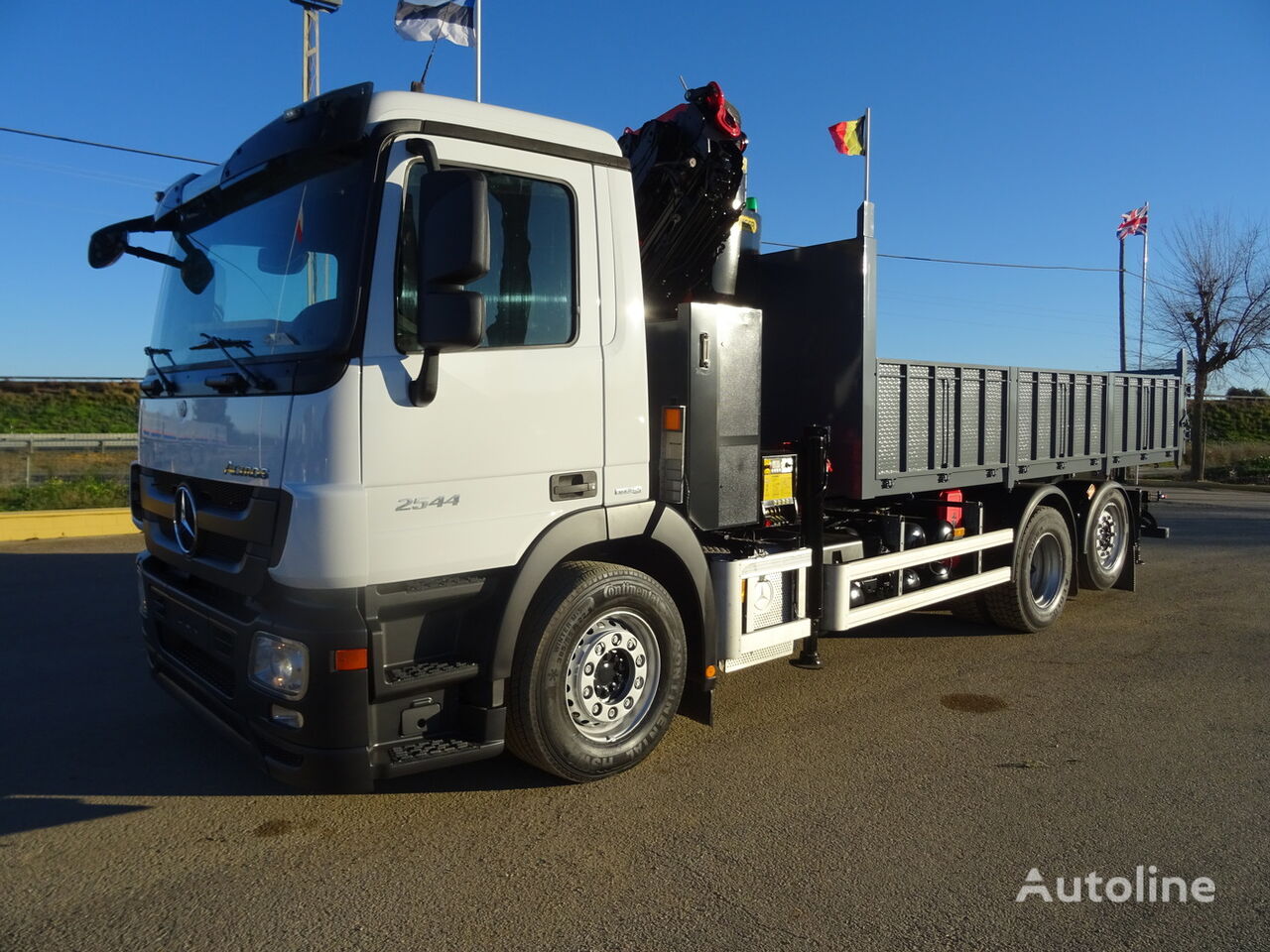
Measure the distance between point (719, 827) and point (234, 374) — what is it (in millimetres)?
2622

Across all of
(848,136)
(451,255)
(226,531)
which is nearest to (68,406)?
(848,136)

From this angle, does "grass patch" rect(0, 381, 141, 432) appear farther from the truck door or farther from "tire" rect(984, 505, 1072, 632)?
the truck door

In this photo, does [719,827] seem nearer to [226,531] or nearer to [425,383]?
[425,383]

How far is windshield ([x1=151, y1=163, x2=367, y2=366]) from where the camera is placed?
338cm

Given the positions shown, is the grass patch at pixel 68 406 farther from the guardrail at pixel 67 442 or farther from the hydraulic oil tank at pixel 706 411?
the hydraulic oil tank at pixel 706 411

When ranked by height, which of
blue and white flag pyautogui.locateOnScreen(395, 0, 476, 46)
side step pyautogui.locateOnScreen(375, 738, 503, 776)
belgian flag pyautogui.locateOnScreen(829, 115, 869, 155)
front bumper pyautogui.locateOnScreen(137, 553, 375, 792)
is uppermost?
blue and white flag pyautogui.locateOnScreen(395, 0, 476, 46)

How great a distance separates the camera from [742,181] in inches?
204

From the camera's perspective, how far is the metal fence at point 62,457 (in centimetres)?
1410

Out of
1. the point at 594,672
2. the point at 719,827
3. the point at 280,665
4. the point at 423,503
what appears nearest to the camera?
the point at 280,665

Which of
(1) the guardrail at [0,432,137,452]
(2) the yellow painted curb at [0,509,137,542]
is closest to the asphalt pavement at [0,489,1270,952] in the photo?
(2) the yellow painted curb at [0,509,137,542]

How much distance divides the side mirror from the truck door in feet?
0.56

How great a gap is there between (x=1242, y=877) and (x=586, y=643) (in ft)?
8.54

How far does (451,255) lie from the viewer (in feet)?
10.5

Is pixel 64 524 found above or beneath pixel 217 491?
beneath
